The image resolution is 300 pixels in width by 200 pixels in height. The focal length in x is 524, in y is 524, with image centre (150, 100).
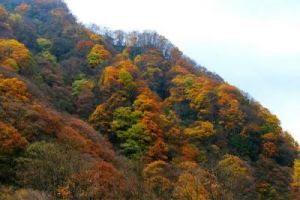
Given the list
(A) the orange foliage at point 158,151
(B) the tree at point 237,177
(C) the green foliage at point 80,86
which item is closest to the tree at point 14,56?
(C) the green foliage at point 80,86

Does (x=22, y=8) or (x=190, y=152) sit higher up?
(x=22, y=8)

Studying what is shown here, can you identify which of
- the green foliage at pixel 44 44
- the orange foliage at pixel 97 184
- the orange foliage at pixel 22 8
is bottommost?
the orange foliage at pixel 97 184

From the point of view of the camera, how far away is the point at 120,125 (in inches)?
2724

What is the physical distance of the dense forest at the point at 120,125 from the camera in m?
41.5

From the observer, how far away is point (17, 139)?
42.8 metres

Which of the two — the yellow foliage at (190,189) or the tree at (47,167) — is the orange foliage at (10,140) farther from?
the yellow foliage at (190,189)

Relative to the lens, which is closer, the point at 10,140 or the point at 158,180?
the point at 10,140

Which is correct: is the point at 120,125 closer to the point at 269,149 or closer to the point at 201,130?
the point at 201,130

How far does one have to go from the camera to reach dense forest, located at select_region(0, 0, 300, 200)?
4147 centimetres

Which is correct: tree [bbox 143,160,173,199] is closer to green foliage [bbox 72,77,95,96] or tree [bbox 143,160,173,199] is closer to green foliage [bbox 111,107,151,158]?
green foliage [bbox 111,107,151,158]

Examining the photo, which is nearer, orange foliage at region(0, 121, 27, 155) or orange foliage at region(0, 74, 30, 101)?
orange foliage at region(0, 121, 27, 155)

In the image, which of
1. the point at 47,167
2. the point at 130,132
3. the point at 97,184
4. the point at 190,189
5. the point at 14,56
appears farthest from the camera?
the point at 14,56

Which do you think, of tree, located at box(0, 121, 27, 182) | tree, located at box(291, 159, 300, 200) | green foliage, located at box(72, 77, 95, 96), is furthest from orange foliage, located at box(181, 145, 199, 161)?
tree, located at box(0, 121, 27, 182)

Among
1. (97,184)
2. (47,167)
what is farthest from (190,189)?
(47,167)
